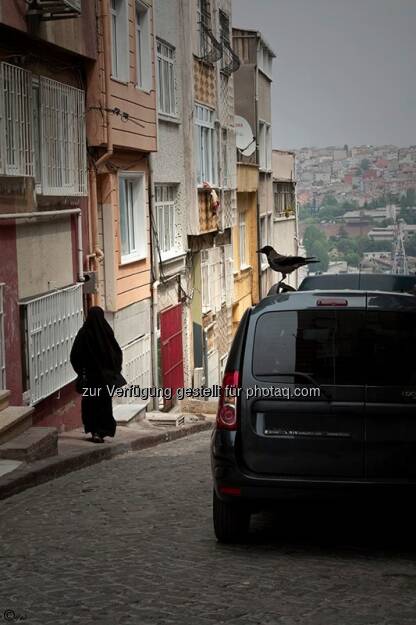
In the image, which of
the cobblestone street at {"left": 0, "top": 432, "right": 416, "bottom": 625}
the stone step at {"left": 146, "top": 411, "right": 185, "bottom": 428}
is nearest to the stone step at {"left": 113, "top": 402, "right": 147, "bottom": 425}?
the stone step at {"left": 146, "top": 411, "right": 185, "bottom": 428}

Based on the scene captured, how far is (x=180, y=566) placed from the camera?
7410 millimetres

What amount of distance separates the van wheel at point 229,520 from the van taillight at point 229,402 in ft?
1.69

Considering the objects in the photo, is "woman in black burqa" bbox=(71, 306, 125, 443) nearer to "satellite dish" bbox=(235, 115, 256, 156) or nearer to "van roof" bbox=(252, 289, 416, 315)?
"van roof" bbox=(252, 289, 416, 315)

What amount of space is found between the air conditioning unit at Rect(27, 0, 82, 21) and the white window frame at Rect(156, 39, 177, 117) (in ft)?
33.0

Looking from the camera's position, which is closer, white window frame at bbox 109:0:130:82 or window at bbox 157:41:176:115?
white window frame at bbox 109:0:130:82

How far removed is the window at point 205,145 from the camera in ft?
95.3

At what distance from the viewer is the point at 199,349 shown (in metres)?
29.8

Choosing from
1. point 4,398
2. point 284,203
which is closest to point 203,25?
point 4,398

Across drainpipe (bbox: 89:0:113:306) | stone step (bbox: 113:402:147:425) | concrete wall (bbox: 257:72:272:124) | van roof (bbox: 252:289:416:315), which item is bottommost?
stone step (bbox: 113:402:147:425)

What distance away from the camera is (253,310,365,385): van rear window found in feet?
25.6

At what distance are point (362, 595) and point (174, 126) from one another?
20435 mm

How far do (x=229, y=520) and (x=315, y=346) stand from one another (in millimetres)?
1298

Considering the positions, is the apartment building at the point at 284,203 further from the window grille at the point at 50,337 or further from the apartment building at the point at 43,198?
the window grille at the point at 50,337

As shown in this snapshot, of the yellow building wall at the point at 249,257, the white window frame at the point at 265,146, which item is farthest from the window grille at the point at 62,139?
the white window frame at the point at 265,146
